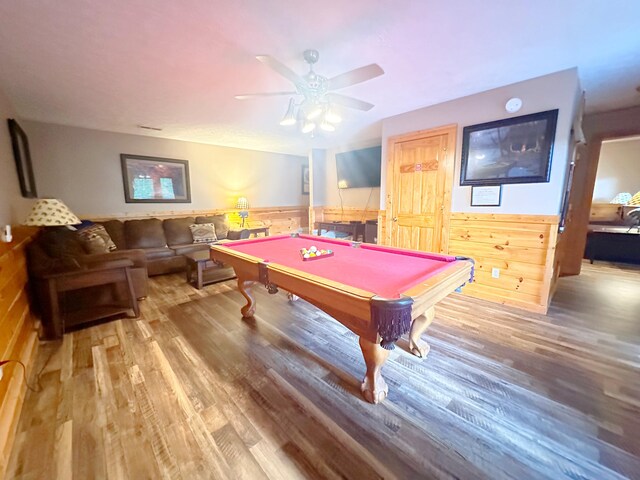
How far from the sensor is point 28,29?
5.51 feet

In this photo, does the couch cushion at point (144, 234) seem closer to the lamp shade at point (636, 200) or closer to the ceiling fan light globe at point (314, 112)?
the ceiling fan light globe at point (314, 112)

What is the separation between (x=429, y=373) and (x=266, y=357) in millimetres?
1175

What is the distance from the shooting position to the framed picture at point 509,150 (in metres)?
2.52

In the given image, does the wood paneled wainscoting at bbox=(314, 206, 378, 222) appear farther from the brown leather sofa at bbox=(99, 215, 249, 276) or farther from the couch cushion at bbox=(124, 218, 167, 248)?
the couch cushion at bbox=(124, 218, 167, 248)

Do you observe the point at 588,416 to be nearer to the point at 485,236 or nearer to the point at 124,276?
the point at 485,236

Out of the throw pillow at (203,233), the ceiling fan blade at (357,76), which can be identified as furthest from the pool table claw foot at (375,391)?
the throw pillow at (203,233)

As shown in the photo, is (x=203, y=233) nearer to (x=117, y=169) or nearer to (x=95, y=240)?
(x=95, y=240)

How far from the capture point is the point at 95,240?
3.19 m

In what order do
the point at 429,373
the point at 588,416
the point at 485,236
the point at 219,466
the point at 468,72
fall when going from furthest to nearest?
the point at 485,236
the point at 468,72
the point at 429,373
the point at 588,416
the point at 219,466

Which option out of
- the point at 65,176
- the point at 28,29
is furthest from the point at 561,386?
the point at 65,176

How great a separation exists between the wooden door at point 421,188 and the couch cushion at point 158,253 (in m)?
3.47

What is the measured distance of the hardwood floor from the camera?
45.7 inches

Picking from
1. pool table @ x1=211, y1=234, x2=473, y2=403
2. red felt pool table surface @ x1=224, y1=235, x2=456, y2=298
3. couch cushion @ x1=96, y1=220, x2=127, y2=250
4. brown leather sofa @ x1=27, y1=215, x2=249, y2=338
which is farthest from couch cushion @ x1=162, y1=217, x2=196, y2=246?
pool table @ x1=211, y1=234, x2=473, y2=403

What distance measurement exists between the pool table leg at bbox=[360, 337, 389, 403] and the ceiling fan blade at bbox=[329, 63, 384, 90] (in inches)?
65.9
